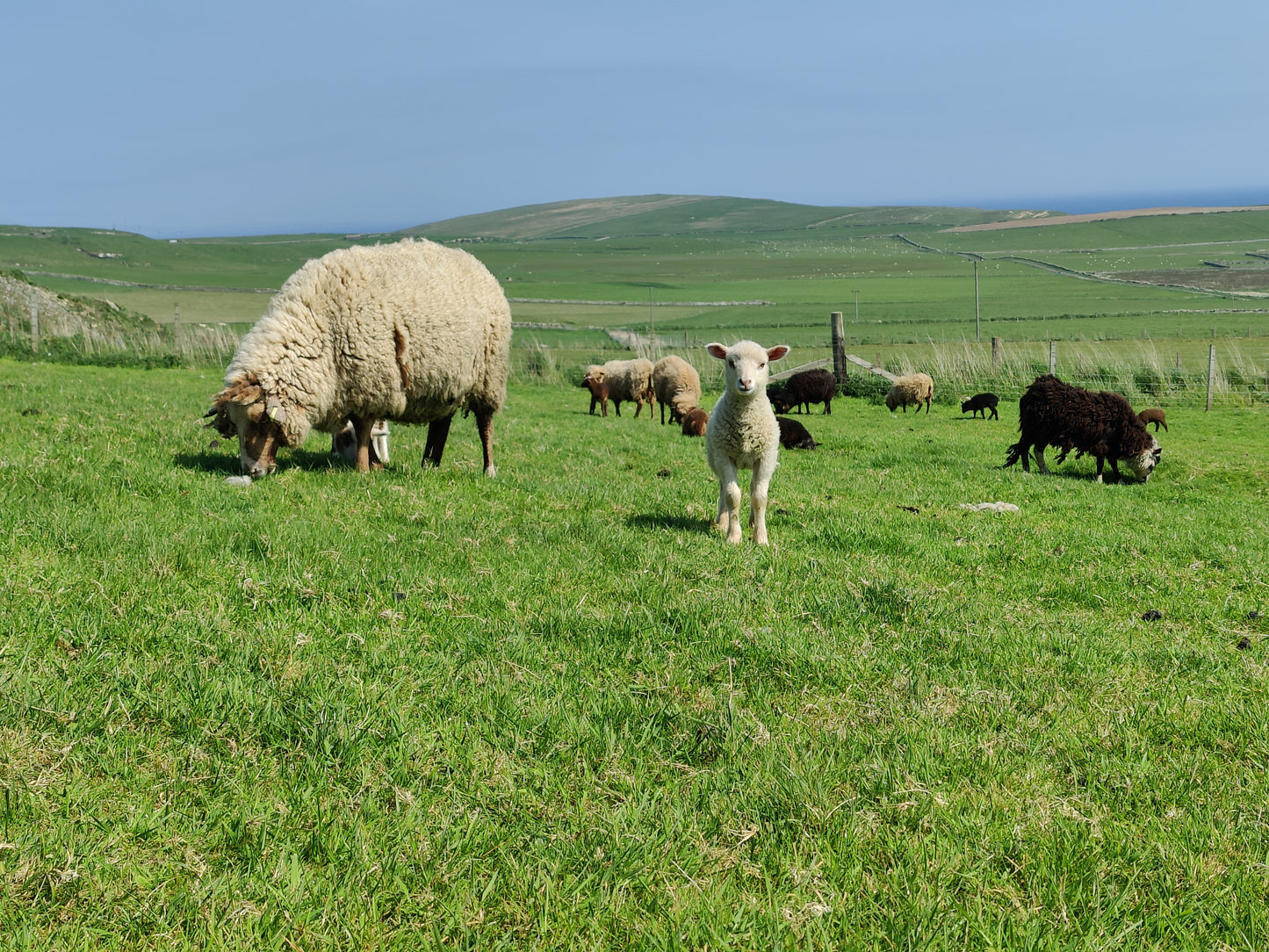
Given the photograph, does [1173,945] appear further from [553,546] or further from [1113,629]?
[553,546]

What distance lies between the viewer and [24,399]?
13586 mm

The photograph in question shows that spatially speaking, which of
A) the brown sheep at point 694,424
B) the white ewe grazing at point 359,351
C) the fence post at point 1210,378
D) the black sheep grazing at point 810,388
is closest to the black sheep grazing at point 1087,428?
the brown sheep at point 694,424

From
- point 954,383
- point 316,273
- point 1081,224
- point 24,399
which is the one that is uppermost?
point 1081,224

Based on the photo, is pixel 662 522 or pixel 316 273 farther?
pixel 316 273

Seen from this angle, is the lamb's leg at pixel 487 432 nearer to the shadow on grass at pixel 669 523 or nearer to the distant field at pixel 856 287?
the shadow on grass at pixel 669 523

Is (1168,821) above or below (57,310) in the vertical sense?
below

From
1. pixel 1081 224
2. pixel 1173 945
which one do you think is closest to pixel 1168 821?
pixel 1173 945

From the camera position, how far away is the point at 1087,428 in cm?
1623

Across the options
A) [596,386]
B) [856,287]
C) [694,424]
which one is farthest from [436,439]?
[856,287]

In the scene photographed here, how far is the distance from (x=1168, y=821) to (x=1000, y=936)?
1239 mm

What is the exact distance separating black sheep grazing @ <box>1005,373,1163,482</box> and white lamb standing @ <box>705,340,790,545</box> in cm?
989

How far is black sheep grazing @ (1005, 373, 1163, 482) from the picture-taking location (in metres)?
16.1

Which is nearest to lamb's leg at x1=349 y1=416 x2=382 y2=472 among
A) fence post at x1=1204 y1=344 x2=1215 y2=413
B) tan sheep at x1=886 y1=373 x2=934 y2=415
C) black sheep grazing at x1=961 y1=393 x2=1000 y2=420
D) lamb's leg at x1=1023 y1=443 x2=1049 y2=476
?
lamb's leg at x1=1023 y1=443 x2=1049 y2=476

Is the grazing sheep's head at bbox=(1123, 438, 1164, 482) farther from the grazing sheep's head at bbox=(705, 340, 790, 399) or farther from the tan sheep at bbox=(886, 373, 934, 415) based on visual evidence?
the tan sheep at bbox=(886, 373, 934, 415)
